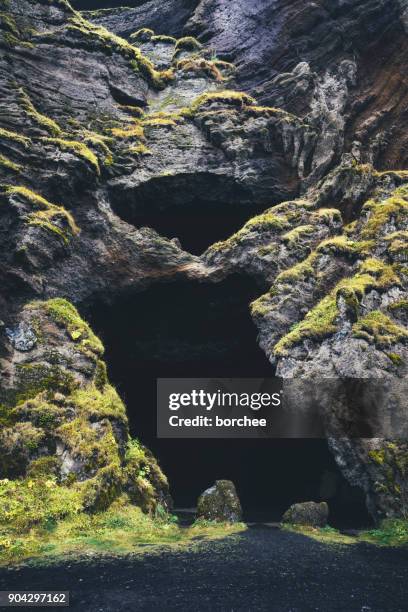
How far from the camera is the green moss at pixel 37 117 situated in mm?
25906

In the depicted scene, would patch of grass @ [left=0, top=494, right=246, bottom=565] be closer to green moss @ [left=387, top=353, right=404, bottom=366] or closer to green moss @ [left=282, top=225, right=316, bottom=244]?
green moss @ [left=387, top=353, right=404, bottom=366]

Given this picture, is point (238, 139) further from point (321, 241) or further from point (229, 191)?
point (321, 241)

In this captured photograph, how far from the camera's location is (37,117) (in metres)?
26.1

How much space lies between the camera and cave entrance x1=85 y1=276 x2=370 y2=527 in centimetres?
2588

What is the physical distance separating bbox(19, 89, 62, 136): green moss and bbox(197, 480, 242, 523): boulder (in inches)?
810

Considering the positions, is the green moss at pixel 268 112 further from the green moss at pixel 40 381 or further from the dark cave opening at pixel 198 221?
the green moss at pixel 40 381

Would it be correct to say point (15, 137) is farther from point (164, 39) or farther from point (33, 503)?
point (164, 39)

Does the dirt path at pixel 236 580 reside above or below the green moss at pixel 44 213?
below

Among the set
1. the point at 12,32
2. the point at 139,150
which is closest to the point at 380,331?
the point at 139,150

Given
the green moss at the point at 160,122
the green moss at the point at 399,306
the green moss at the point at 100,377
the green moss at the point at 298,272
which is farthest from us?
the green moss at the point at 160,122

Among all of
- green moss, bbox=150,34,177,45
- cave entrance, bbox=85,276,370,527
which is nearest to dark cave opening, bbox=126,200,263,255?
cave entrance, bbox=85,276,370,527

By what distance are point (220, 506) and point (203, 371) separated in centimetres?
1163

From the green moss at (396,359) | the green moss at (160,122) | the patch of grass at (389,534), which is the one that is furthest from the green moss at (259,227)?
the patch of grass at (389,534)

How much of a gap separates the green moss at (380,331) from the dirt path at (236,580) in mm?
7515
